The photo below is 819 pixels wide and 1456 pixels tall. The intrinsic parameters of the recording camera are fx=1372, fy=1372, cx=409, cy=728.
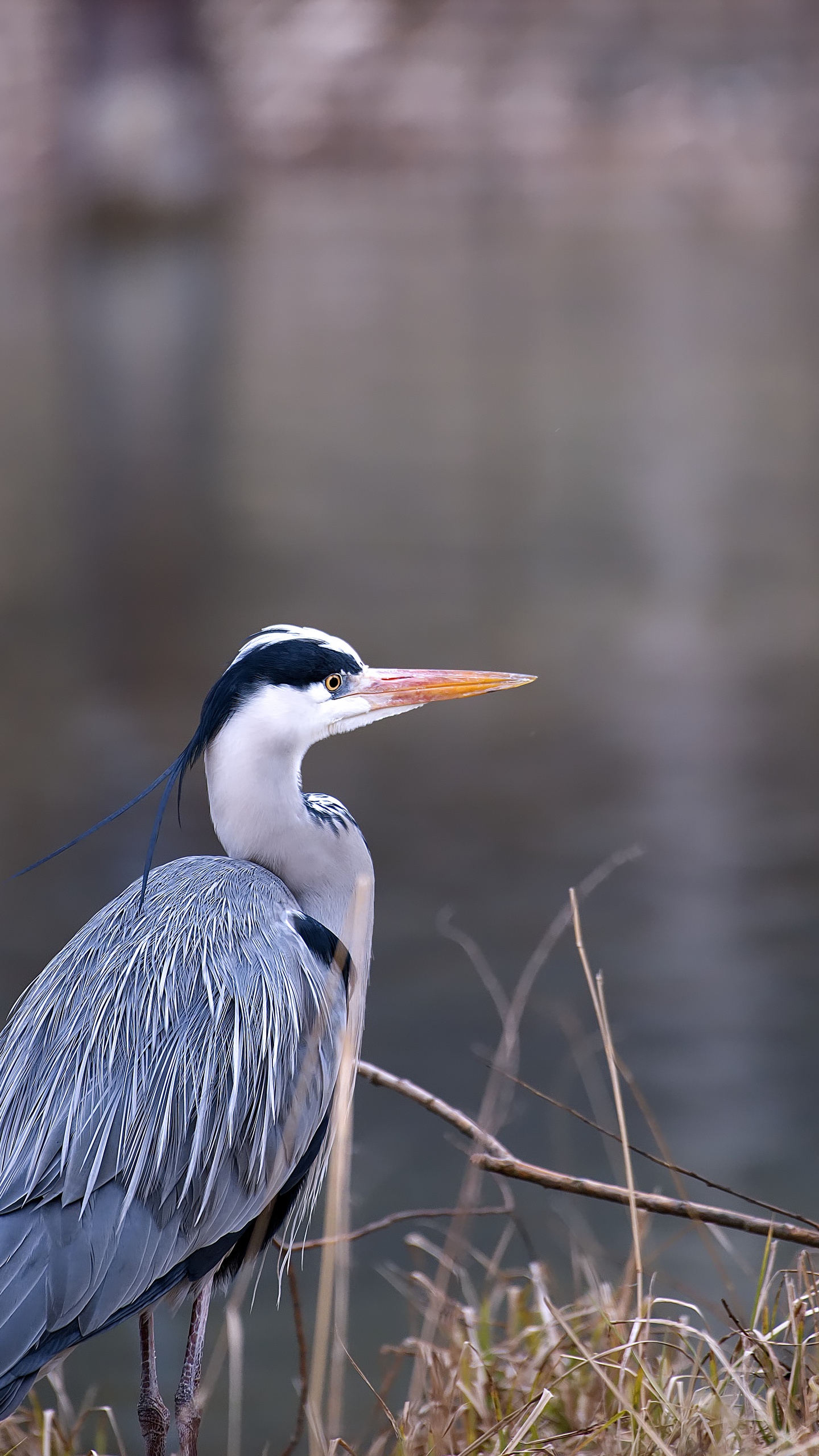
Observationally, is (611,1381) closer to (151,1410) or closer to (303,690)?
(151,1410)

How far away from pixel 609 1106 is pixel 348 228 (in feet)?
38.2

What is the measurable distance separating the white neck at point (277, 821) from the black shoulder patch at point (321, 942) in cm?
5

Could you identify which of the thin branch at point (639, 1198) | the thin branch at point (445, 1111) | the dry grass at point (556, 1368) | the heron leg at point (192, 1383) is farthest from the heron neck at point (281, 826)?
the thin branch at point (639, 1198)

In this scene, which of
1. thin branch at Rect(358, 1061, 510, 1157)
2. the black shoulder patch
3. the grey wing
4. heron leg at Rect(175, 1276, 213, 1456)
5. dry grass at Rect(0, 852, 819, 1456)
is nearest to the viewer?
dry grass at Rect(0, 852, 819, 1456)

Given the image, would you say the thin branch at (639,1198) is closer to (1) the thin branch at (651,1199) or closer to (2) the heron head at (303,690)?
(1) the thin branch at (651,1199)

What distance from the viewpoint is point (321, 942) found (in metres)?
2.22

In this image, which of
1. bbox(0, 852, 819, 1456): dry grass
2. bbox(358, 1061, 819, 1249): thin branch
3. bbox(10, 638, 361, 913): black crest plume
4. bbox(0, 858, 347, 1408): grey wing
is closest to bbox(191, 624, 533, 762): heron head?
bbox(10, 638, 361, 913): black crest plume

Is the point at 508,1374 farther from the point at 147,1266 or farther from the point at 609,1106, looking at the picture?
the point at 609,1106

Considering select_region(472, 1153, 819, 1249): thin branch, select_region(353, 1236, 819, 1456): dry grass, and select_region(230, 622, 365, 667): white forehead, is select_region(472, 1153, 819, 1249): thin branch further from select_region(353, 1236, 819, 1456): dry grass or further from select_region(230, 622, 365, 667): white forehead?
select_region(230, 622, 365, 667): white forehead

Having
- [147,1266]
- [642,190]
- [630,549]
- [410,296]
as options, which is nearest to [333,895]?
[147,1266]

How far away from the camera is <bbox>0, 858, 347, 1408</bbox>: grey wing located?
1.82 meters

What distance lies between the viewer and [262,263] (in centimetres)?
1470

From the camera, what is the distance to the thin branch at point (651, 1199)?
153 centimetres

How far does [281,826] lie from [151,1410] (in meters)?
0.91
